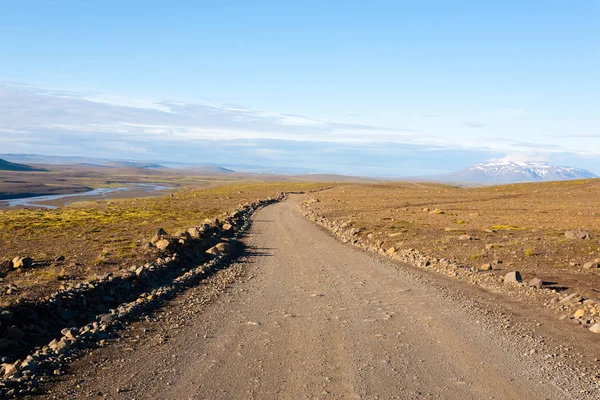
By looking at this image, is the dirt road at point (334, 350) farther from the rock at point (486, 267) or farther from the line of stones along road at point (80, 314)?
the rock at point (486, 267)

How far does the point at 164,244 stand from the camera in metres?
23.2

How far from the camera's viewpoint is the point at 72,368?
372 inches

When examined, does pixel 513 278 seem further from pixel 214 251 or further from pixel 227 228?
pixel 227 228

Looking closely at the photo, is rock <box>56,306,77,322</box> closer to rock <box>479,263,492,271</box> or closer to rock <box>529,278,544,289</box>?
rock <box>529,278,544,289</box>

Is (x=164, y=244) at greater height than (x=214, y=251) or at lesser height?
greater

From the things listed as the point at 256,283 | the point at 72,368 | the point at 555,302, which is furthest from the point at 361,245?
the point at 72,368

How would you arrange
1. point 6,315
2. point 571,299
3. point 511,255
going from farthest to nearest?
point 511,255 < point 571,299 < point 6,315

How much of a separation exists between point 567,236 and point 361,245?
35.9ft

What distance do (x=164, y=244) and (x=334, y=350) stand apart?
46.5 ft

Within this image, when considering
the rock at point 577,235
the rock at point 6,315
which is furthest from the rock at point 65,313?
the rock at point 577,235

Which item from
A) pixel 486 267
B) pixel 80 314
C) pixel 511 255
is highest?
pixel 511 255

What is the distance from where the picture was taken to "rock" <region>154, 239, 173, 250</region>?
2296cm

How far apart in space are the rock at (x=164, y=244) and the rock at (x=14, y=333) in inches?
450

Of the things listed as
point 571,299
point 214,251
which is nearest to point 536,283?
point 571,299
